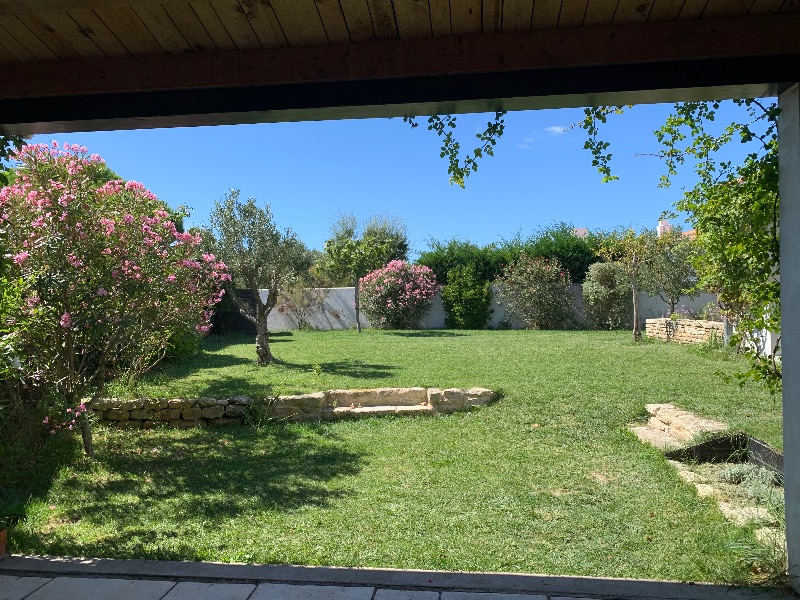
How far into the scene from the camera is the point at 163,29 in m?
2.52

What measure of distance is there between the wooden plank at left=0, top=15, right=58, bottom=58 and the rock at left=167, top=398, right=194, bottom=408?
17.8ft

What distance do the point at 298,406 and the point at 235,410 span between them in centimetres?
79

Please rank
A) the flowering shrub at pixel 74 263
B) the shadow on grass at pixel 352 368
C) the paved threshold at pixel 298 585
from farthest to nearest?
the shadow on grass at pixel 352 368
the flowering shrub at pixel 74 263
the paved threshold at pixel 298 585

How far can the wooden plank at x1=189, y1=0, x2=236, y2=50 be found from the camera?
234cm

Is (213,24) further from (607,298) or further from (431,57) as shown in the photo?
(607,298)

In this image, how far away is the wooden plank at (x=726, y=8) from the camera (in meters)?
2.36

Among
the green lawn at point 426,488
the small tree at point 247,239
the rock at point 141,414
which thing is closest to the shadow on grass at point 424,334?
the small tree at point 247,239

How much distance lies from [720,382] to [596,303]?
32.3 feet

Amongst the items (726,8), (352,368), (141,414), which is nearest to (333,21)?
(726,8)

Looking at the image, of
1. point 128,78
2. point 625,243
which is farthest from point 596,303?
point 128,78

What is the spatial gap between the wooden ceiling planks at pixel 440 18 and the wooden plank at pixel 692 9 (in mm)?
922

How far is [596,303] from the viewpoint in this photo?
18828 millimetres

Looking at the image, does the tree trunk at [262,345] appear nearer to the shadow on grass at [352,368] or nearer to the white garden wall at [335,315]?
the shadow on grass at [352,368]

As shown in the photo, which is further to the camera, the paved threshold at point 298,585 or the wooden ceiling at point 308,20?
the paved threshold at point 298,585
